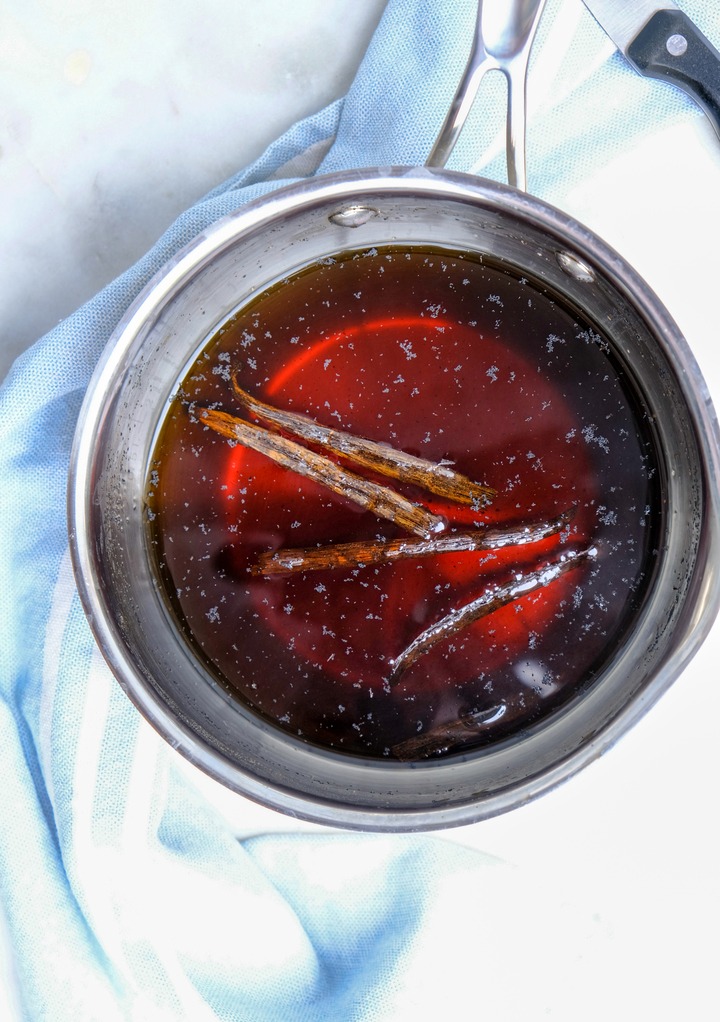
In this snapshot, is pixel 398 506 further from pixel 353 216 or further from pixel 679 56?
pixel 679 56

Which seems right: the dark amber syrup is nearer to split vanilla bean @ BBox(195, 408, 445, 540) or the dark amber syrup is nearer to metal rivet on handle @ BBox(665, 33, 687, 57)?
split vanilla bean @ BBox(195, 408, 445, 540)

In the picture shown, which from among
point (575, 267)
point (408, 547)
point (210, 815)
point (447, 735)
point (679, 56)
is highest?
point (679, 56)

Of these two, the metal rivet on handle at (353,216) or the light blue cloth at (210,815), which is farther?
the light blue cloth at (210,815)

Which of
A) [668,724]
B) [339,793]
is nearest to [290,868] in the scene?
[339,793]

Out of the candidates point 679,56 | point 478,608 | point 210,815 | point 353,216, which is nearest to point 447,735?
point 478,608

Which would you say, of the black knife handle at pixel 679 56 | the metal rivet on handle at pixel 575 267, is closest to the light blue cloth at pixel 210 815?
the black knife handle at pixel 679 56

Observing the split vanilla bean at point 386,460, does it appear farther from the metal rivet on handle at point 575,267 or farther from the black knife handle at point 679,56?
the black knife handle at point 679,56

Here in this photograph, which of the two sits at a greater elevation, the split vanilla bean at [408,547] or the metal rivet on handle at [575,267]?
the metal rivet on handle at [575,267]

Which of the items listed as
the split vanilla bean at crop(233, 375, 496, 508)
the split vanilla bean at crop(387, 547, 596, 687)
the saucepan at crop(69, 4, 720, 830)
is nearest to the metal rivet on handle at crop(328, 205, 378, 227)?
the saucepan at crop(69, 4, 720, 830)
